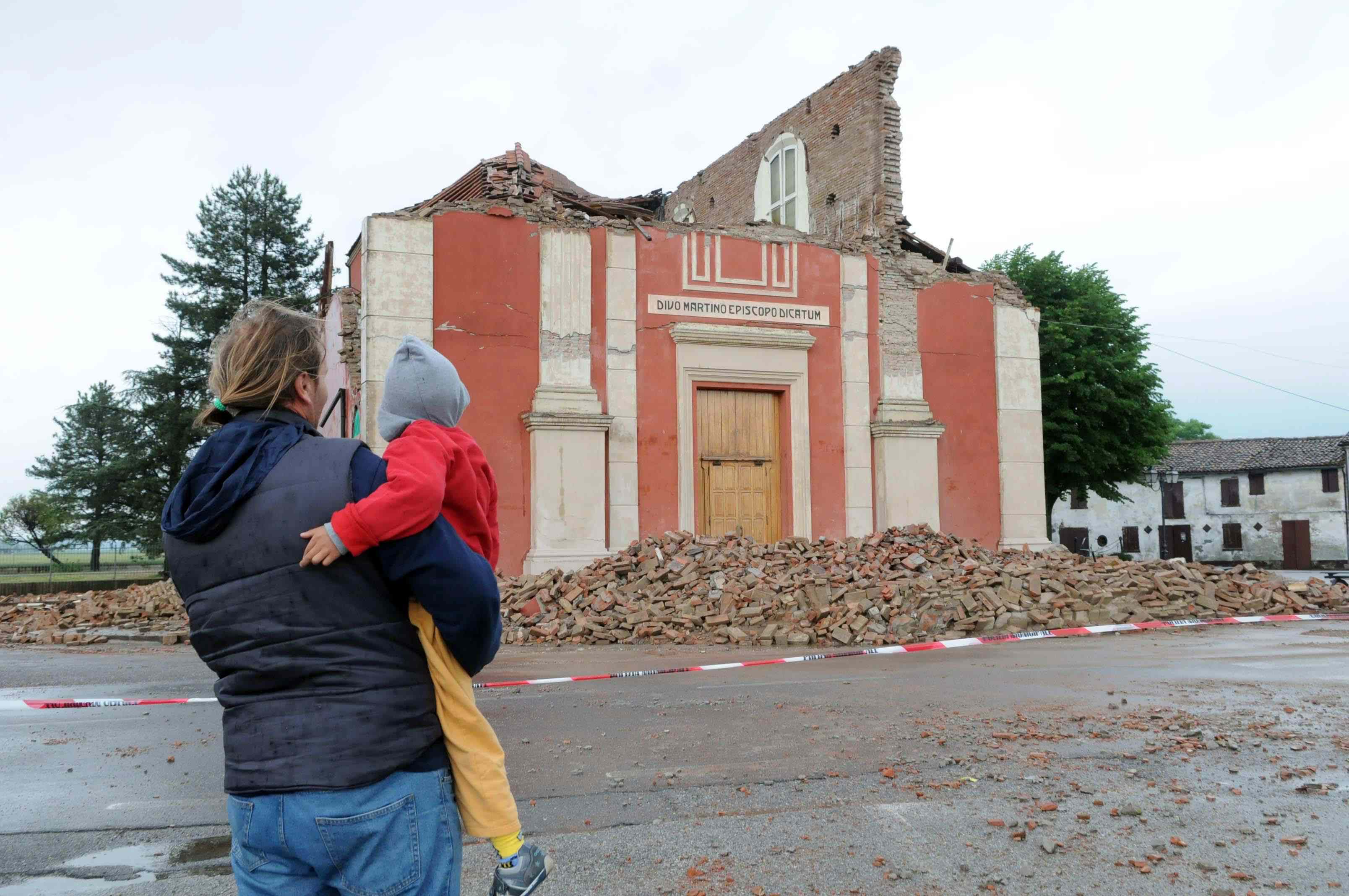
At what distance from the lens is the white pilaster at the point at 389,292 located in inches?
596

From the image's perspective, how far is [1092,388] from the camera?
29.0 m

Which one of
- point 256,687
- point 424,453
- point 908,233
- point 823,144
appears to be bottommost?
point 256,687

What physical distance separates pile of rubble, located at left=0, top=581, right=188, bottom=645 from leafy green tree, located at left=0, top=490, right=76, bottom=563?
1271 inches

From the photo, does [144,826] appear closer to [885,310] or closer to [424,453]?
[424,453]

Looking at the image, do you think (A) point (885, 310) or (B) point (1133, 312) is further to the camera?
(B) point (1133, 312)

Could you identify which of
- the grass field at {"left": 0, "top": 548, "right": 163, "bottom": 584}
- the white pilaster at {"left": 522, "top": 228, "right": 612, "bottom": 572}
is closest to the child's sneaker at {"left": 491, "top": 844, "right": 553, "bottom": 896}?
the white pilaster at {"left": 522, "top": 228, "right": 612, "bottom": 572}

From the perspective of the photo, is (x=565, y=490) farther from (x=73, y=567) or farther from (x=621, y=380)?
(x=73, y=567)

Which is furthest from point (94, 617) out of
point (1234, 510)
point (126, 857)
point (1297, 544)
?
point (1234, 510)

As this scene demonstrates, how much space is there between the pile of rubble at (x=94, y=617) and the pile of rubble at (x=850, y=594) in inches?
211

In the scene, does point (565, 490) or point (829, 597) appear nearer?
point (829, 597)

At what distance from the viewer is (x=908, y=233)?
64.2 feet

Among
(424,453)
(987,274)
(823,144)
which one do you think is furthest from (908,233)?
(424,453)

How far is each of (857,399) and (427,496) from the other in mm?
16538

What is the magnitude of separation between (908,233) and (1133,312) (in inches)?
575
